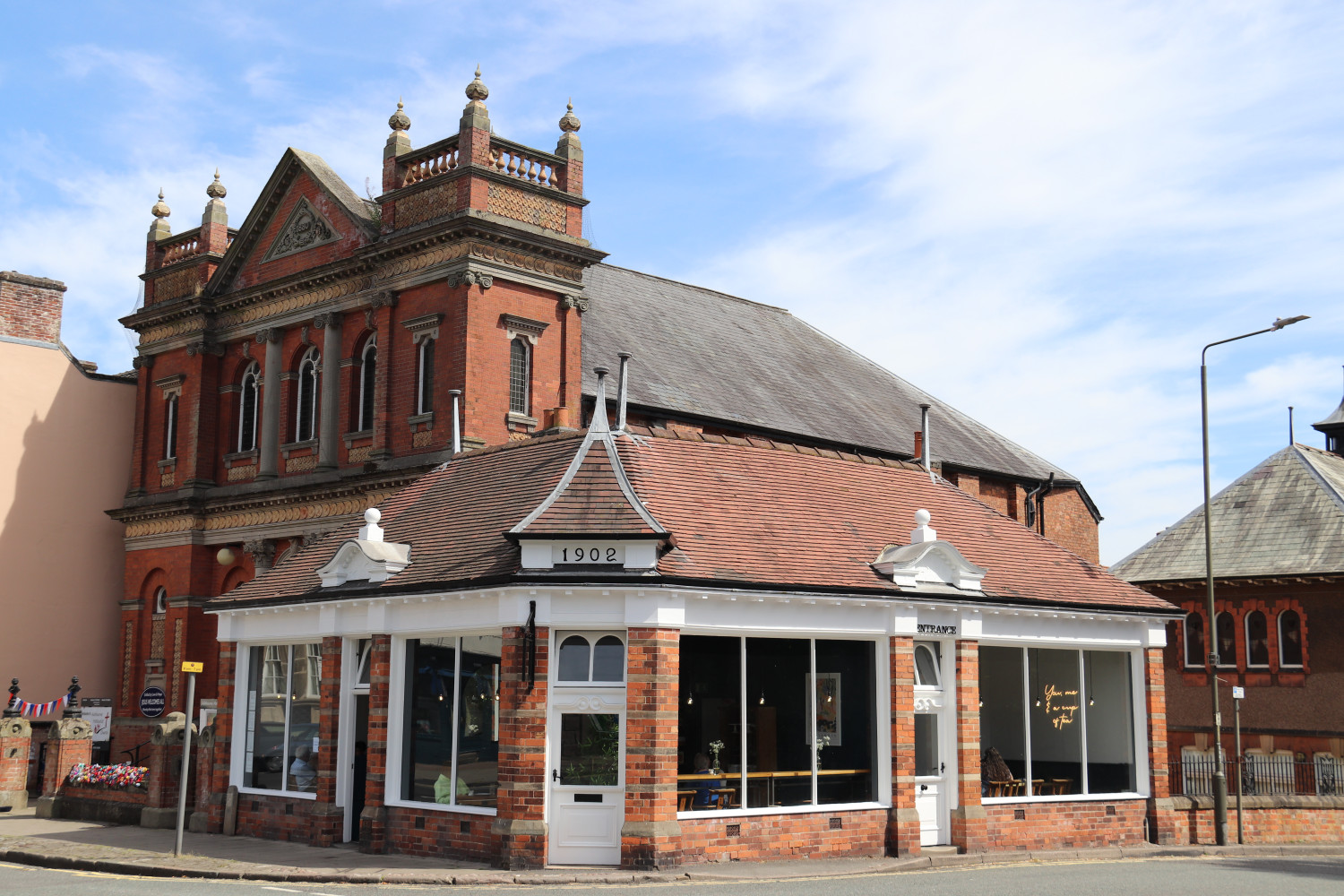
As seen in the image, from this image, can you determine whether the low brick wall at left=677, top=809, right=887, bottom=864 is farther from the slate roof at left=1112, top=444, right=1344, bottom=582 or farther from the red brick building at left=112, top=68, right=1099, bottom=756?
the slate roof at left=1112, top=444, right=1344, bottom=582

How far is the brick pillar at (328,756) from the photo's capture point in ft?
63.9

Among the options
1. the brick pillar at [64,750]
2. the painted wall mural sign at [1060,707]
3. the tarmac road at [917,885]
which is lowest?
the tarmac road at [917,885]

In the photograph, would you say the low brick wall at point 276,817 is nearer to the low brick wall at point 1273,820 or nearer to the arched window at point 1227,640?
the low brick wall at point 1273,820

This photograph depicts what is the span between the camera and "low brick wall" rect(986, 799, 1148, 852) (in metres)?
19.7

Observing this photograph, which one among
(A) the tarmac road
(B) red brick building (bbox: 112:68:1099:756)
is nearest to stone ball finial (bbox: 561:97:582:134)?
(B) red brick building (bbox: 112:68:1099:756)

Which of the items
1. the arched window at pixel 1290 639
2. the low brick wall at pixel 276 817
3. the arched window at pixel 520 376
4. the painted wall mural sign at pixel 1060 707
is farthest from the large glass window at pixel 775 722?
the arched window at pixel 1290 639

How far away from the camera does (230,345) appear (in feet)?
113

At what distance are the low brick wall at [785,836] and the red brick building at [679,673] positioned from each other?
0.04m

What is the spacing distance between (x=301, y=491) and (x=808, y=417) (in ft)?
43.1

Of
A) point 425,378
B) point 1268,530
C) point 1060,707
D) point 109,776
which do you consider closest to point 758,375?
point 425,378

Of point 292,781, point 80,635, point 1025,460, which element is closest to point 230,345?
point 80,635

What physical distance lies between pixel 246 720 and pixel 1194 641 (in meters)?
27.8

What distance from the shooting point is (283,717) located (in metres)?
21.1

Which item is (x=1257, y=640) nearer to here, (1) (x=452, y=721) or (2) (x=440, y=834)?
(1) (x=452, y=721)
